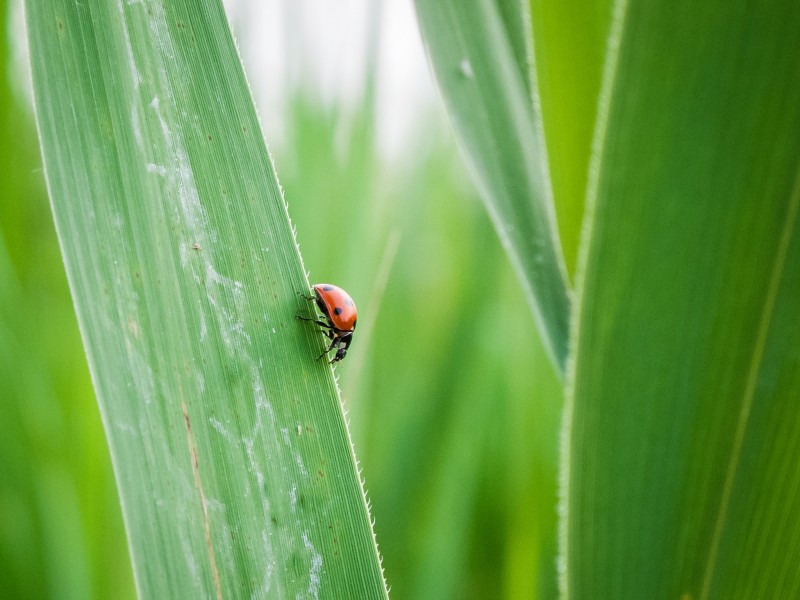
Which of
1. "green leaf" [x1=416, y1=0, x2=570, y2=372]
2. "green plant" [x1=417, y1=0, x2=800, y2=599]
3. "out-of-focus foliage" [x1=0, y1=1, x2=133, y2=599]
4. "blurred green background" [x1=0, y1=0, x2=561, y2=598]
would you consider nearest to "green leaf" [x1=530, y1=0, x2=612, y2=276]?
"green leaf" [x1=416, y1=0, x2=570, y2=372]

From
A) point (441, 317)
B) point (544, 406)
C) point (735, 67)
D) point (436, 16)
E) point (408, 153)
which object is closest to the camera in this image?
point (735, 67)

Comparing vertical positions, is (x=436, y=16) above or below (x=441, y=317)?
above

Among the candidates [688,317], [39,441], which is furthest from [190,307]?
[39,441]

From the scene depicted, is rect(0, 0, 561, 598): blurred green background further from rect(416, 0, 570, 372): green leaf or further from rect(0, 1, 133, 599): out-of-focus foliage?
rect(416, 0, 570, 372): green leaf

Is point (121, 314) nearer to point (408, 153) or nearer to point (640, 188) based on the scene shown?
point (640, 188)

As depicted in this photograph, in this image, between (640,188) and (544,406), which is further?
(544,406)

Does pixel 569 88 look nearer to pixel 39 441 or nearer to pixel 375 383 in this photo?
pixel 375 383

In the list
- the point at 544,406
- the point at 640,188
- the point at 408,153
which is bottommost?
the point at 544,406

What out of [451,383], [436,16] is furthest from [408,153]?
[436,16]
